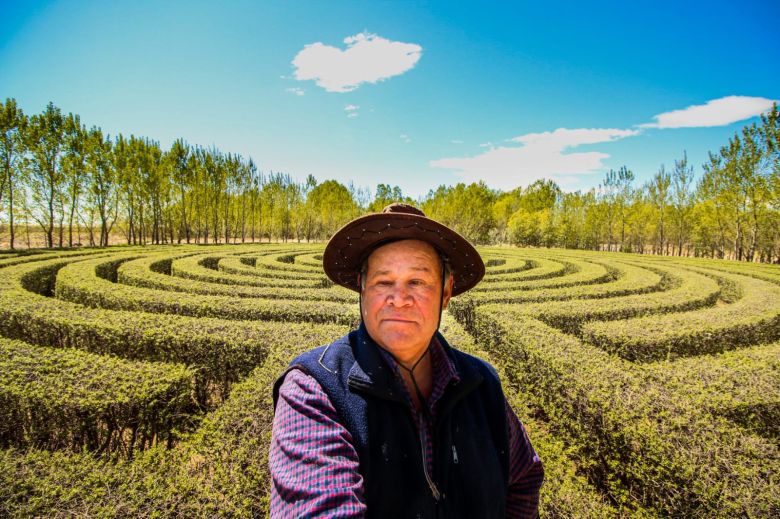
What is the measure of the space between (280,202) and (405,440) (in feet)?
181

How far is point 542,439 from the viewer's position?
3.86 m

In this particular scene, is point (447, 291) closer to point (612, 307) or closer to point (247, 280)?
point (612, 307)

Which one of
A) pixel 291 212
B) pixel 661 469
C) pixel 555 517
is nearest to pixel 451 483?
pixel 555 517

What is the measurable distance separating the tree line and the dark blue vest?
3054cm

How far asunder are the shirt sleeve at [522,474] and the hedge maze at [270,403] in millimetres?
1342

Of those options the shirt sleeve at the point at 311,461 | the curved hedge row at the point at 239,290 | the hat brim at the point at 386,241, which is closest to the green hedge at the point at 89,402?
the hat brim at the point at 386,241

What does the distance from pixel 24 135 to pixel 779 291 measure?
37299mm

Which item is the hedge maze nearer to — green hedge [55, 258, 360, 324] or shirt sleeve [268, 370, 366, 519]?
green hedge [55, 258, 360, 324]

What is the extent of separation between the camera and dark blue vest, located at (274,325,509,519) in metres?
1.45

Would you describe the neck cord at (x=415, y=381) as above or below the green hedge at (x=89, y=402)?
above

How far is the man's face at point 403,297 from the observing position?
1.84 metres

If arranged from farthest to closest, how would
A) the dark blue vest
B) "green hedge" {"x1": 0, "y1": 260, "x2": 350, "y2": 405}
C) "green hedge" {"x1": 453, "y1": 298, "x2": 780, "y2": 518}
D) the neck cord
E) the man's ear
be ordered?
"green hedge" {"x1": 0, "y1": 260, "x2": 350, "y2": 405} → "green hedge" {"x1": 453, "y1": 298, "x2": 780, "y2": 518} → the man's ear → the neck cord → the dark blue vest

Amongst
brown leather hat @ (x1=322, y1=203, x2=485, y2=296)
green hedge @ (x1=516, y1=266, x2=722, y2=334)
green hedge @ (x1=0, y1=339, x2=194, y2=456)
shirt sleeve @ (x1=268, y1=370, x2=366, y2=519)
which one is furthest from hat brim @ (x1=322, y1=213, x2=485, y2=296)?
green hedge @ (x1=516, y1=266, x2=722, y2=334)

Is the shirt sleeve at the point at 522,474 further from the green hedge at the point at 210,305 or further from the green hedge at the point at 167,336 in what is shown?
the green hedge at the point at 210,305
